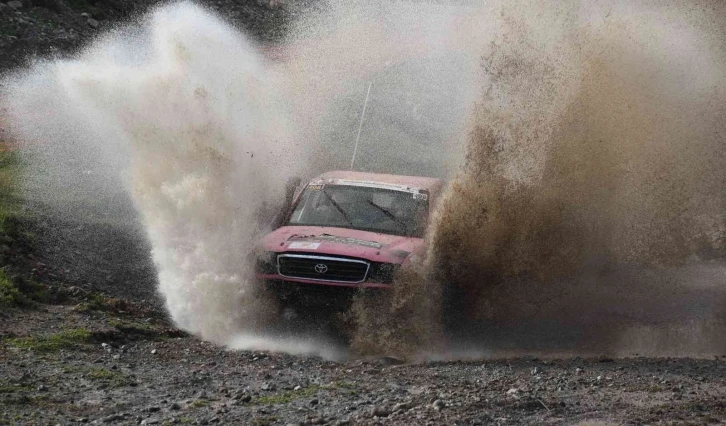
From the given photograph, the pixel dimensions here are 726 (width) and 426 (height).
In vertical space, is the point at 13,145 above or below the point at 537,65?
below

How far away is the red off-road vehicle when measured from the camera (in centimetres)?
1009

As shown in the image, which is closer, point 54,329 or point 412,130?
point 54,329

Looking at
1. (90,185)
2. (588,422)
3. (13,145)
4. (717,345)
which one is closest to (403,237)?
(717,345)

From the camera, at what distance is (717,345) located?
1042cm

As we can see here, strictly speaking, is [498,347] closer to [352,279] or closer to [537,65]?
[352,279]

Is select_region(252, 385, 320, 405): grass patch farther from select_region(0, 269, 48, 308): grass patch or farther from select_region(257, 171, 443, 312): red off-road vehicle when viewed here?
select_region(0, 269, 48, 308): grass patch

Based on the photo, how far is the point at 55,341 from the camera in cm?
947

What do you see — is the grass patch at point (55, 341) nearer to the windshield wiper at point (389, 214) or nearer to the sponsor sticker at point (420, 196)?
the windshield wiper at point (389, 214)

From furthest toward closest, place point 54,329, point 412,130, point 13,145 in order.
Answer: point 412,130, point 13,145, point 54,329

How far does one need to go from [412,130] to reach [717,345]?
14126 millimetres

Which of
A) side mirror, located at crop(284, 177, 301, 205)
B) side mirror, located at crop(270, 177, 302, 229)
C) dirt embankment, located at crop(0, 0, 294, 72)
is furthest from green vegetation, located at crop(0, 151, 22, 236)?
dirt embankment, located at crop(0, 0, 294, 72)

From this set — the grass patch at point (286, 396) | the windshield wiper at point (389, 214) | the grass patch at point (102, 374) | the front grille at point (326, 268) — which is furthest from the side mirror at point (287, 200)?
the grass patch at point (286, 396)

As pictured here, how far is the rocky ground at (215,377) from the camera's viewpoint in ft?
23.5

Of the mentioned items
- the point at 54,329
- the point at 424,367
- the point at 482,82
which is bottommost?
the point at 54,329
